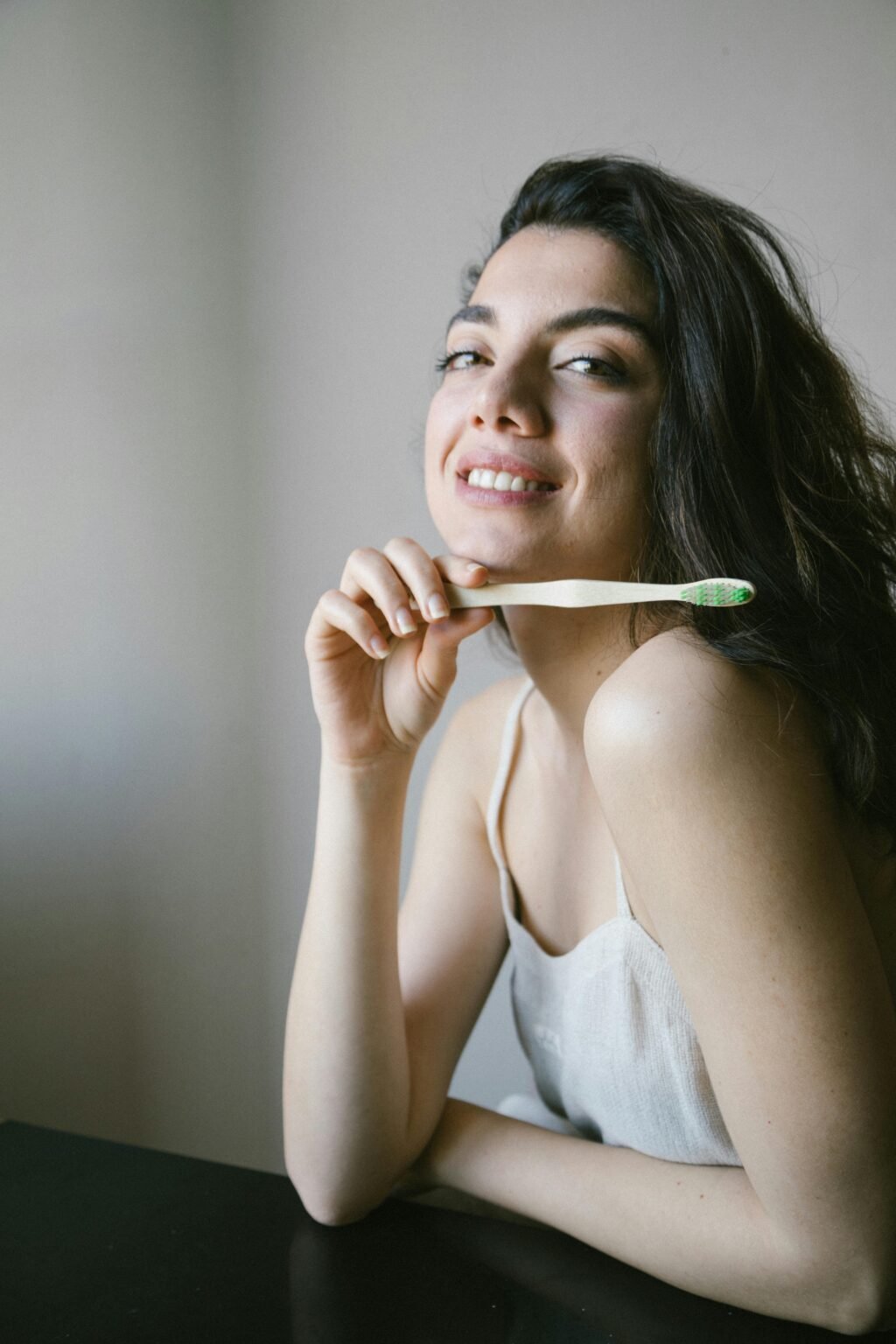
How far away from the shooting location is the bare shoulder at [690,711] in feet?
2.35

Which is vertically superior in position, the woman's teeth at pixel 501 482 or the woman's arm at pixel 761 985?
the woman's teeth at pixel 501 482

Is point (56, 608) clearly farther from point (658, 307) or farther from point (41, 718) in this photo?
point (658, 307)

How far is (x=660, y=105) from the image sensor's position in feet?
4.73

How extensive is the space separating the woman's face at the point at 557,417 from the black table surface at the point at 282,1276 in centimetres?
50

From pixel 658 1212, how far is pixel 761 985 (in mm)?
204

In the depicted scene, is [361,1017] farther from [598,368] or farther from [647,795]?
[598,368]

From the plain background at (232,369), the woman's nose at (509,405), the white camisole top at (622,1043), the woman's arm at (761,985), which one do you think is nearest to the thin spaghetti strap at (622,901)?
the white camisole top at (622,1043)

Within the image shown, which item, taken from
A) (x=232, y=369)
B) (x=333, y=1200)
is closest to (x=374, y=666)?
(x=333, y=1200)

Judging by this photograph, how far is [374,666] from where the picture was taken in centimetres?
101

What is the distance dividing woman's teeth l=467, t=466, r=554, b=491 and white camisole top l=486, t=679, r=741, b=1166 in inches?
12.9

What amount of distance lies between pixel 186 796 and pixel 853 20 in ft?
4.42

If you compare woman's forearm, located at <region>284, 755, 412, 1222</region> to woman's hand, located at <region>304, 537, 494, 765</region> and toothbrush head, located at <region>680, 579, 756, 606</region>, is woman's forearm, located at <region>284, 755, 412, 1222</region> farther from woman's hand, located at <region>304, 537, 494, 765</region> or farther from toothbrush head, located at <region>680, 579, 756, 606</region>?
toothbrush head, located at <region>680, 579, 756, 606</region>

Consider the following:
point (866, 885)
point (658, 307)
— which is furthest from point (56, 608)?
point (866, 885)

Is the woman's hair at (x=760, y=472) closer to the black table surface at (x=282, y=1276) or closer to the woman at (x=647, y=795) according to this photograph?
the woman at (x=647, y=795)
